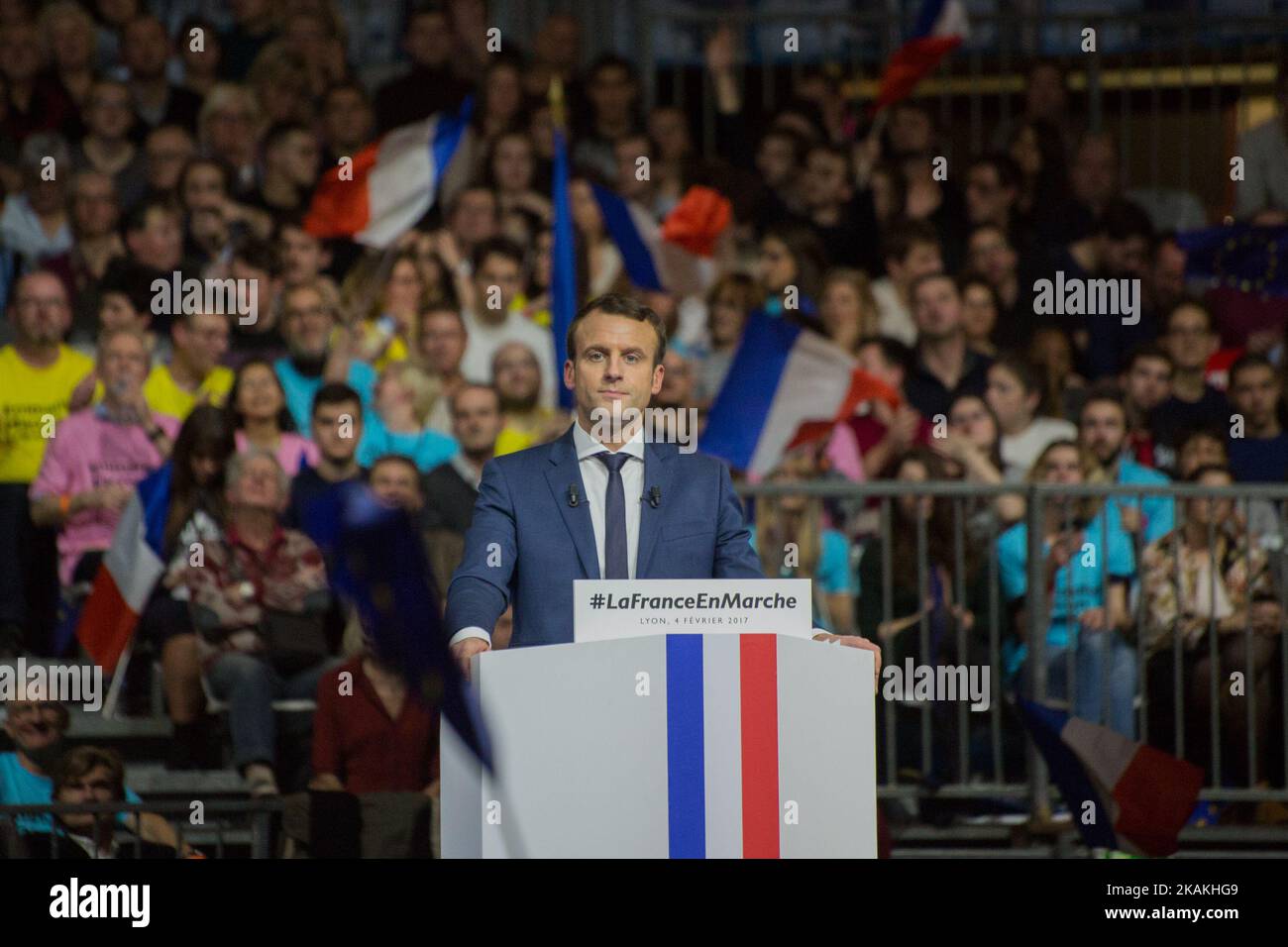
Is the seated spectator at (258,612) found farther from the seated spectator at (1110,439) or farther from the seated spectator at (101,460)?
the seated spectator at (1110,439)

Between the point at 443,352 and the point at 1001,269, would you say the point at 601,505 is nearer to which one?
the point at 443,352

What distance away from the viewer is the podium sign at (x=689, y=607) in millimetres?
5164

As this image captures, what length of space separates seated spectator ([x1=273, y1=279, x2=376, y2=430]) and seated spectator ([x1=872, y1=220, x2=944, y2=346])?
259cm

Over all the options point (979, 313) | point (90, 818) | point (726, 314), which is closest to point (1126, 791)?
point (90, 818)

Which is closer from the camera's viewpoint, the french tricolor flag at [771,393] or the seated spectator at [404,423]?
the french tricolor flag at [771,393]

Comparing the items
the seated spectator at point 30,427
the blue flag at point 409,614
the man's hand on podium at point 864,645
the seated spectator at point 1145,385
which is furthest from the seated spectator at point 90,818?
the seated spectator at point 1145,385

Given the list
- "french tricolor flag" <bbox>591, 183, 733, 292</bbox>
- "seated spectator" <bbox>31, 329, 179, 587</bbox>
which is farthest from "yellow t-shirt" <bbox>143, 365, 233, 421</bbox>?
"french tricolor flag" <bbox>591, 183, 733, 292</bbox>

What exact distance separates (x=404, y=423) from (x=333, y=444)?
2.21 ft

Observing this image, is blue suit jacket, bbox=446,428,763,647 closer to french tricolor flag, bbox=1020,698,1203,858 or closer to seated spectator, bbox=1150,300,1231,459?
french tricolor flag, bbox=1020,698,1203,858

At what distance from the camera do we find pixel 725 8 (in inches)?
529

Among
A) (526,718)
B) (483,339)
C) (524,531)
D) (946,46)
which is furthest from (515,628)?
(946,46)

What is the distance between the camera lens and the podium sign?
5.16 m

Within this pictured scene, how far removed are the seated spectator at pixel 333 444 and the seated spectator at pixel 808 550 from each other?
1.71m
